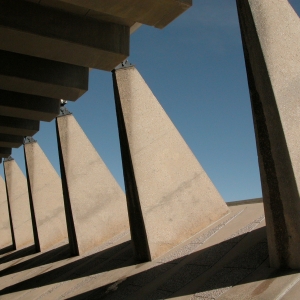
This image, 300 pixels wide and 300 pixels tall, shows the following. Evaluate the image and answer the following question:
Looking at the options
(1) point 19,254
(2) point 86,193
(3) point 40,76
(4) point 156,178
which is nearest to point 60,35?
(3) point 40,76

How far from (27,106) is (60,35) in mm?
4350

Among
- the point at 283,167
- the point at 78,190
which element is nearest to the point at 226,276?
the point at 283,167

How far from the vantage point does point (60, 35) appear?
25.8 ft

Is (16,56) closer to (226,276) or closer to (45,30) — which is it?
(45,30)

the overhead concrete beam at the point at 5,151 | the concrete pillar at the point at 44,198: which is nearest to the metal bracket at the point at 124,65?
the concrete pillar at the point at 44,198

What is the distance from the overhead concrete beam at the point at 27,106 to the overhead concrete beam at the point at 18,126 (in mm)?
1596

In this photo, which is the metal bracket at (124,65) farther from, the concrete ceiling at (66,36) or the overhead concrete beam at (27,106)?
the overhead concrete beam at (27,106)

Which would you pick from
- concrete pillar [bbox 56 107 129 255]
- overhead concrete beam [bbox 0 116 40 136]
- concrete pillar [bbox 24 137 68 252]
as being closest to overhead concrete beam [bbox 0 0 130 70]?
concrete pillar [bbox 56 107 129 255]

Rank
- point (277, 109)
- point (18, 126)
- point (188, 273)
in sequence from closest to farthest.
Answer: point (277, 109), point (188, 273), point (18, 126)

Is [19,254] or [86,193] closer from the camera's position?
[86,193]

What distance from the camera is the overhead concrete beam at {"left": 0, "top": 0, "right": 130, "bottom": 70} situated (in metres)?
7.45

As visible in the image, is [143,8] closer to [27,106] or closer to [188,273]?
[188,273]

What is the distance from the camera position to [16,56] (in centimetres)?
938

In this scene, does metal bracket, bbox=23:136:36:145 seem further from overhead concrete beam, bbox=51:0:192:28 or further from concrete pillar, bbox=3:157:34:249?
overhead concrete beam, bbox=51:0:192:28
